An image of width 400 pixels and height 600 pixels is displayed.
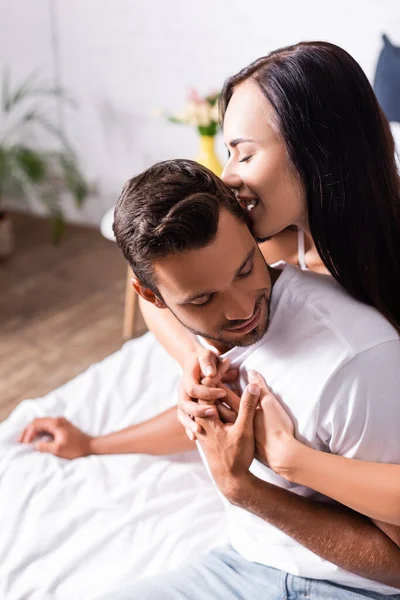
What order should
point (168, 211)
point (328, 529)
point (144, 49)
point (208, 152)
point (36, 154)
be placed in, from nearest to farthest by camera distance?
point (168, 211) < point (328, 529) < point (208, 152) < point (144, 49) < point (36, 154)

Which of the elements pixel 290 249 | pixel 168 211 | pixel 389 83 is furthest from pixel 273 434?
pixel 389 83

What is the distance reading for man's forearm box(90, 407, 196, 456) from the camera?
5.61 feet

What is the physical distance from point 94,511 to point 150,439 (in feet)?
0.66

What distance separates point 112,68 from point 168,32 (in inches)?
14.4

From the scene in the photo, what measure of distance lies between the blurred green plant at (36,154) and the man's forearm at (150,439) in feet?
7.00

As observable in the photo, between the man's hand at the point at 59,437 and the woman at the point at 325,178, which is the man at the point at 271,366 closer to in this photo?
the woman at the point at 325,178

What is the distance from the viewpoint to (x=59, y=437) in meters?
1.75

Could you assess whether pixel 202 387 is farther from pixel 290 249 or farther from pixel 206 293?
pixel 290 249

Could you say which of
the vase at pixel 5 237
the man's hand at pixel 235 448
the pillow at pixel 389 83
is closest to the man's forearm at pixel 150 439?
the man's hand at pixel 235 448

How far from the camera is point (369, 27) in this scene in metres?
3.06

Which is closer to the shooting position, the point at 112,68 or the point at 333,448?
the point at 333,448

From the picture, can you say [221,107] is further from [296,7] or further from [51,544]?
[296,7]

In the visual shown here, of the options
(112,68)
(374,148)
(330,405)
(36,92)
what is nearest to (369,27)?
(112,68)

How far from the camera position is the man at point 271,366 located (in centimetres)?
113
